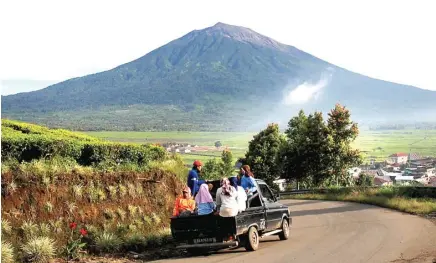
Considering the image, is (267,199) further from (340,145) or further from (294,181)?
(294,181)

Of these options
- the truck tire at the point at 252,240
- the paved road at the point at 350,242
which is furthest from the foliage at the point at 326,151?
the truck tire at the point at 252,240

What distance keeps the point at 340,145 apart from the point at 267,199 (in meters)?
38.7

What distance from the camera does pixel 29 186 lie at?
14602mm

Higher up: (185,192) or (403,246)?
(185,192)

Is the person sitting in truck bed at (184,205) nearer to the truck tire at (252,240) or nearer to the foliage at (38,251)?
the truck tire at (252,240)

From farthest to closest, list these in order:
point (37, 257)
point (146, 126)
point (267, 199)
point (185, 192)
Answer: point (146, 126) → point (267, 199) → point (185, 192) → point (37, 257)

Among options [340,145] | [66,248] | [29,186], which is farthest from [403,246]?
[340,145]

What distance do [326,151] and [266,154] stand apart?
44.4 feet

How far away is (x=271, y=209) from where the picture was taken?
53.6 feet

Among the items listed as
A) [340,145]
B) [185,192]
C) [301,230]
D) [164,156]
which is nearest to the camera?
[185,192]

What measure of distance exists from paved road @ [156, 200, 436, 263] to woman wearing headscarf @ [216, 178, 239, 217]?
100cm

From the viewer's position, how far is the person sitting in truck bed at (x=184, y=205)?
1504 centimetres

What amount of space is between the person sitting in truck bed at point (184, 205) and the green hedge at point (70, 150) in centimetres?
366

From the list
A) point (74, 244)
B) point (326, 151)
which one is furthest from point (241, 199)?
point (326, 151)
